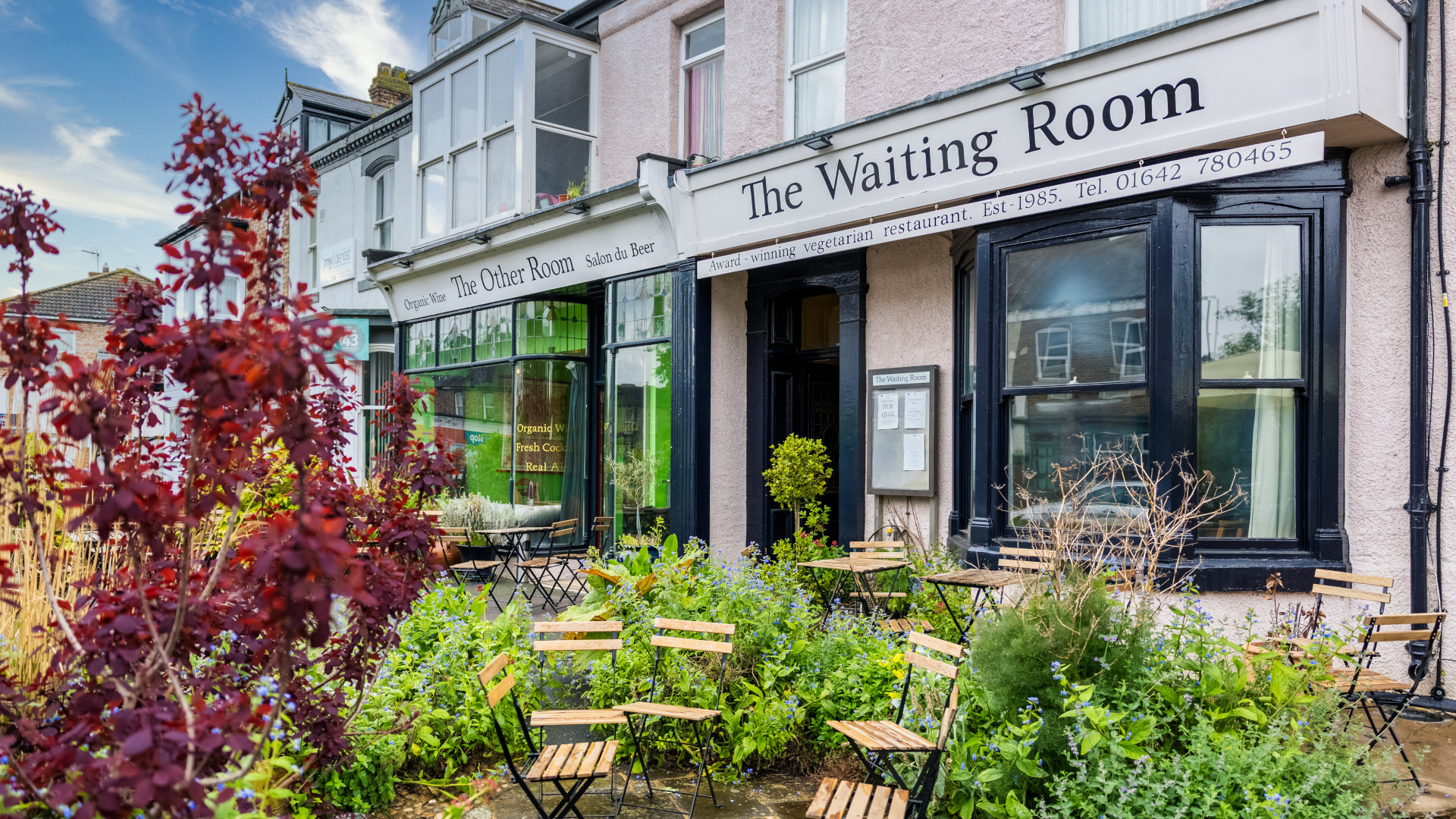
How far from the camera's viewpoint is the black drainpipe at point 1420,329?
5.29 metres

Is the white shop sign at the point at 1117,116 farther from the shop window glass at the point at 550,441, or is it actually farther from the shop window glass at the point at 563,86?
the shop window glass at the point at 550,441

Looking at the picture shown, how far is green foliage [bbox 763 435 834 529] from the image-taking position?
27.6ft

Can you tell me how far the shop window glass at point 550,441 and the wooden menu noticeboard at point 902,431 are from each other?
4.54 metres

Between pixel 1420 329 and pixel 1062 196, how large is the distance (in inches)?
85.9

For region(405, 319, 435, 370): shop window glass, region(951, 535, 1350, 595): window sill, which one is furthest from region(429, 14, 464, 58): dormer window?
region(951, 535, 1350, 595): window sill

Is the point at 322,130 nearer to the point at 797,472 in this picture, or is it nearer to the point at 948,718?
the point at 797,472

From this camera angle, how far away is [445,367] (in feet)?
41.9

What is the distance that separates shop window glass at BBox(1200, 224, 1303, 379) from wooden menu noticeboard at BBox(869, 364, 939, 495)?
233 centimetres

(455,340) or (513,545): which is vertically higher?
(455,340)

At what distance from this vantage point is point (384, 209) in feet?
51.0

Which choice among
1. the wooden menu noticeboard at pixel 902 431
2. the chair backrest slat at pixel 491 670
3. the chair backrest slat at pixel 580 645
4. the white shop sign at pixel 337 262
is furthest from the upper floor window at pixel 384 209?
the chair backrest slat at pixel 491 670

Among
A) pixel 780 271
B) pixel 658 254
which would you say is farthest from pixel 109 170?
pixel 780 271

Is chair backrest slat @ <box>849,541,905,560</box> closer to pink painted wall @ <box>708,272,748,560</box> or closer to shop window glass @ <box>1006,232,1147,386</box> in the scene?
shop window glass @ <box>1006,232,1147,386</box>

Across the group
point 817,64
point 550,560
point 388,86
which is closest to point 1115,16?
point 817,64
